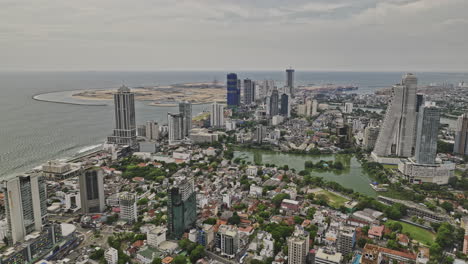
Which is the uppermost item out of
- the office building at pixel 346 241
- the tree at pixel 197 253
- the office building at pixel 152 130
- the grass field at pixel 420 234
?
the office building at pixel 152 130

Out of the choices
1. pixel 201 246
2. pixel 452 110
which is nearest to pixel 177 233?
pixel 201 246

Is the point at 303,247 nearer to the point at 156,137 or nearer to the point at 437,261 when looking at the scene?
the point at 437,261

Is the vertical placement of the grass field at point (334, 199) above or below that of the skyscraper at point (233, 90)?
below

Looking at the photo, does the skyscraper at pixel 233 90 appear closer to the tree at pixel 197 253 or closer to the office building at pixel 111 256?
the tree at pixel 197 253

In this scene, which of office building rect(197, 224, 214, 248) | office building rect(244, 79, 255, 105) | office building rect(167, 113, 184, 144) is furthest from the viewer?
office building rect(244, 79, 255, 105)

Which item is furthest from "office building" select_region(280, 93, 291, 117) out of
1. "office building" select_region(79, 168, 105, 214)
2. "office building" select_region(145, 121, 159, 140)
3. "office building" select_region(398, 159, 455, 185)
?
"office building" select_region(79, 168, 105, 214)

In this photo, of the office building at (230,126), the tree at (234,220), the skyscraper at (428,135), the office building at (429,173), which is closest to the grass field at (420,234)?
the office building at (429,173)

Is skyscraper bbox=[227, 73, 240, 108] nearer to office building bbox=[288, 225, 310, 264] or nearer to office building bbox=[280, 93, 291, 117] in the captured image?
office building bbox=[280, 93, 291, 117]
